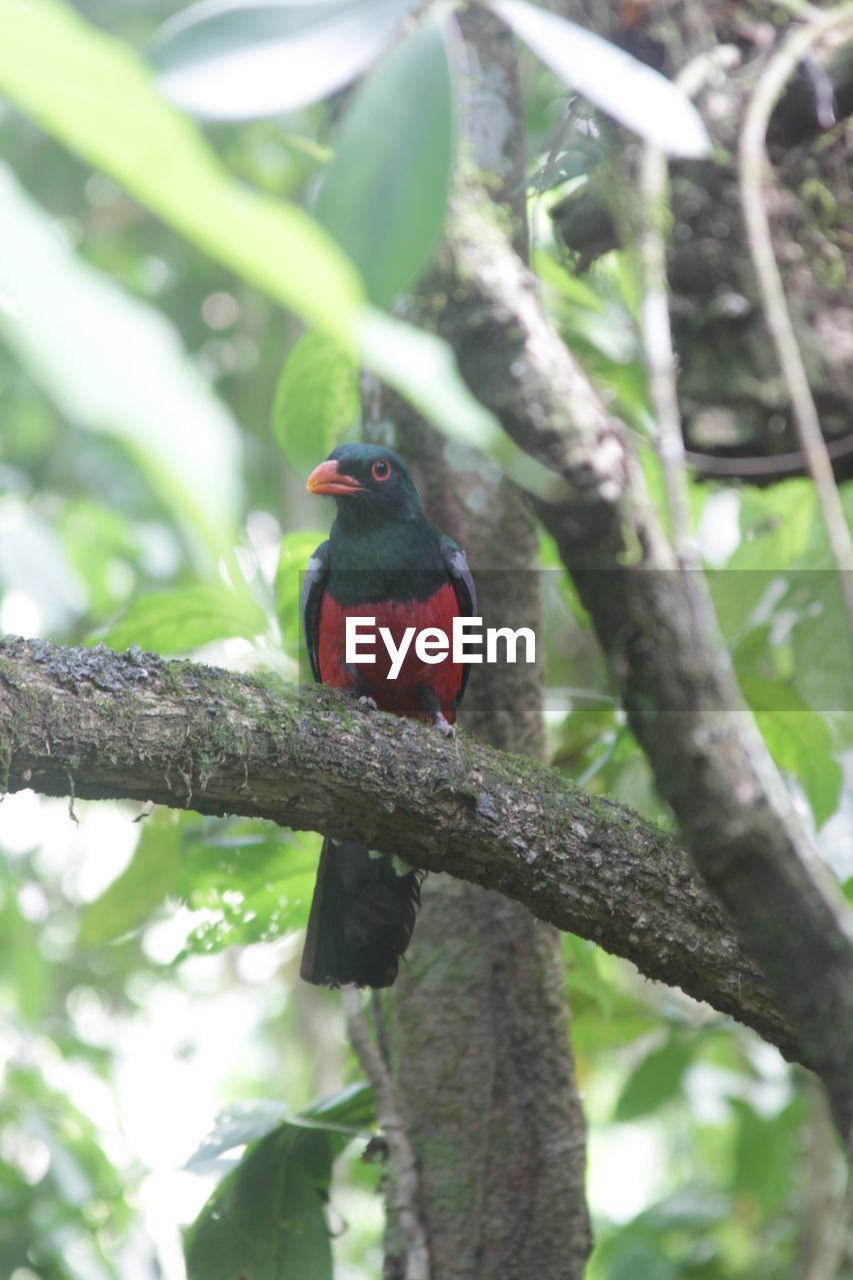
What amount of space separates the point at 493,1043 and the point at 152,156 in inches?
147

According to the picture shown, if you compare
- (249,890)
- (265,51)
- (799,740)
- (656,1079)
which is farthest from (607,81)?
(656,1079)

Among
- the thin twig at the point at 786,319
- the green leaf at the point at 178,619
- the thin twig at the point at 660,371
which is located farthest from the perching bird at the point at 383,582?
the thin twig at the point at 660,371

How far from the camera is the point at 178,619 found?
3840 mm

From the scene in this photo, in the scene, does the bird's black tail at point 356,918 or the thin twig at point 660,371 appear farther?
the bird's black tail at point 356,918

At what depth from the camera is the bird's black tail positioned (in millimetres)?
3738

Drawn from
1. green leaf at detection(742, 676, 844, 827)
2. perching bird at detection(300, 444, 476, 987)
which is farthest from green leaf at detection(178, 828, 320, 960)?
green leaf at detection(742, 676, 844, 827)

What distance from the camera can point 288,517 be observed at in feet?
27.8

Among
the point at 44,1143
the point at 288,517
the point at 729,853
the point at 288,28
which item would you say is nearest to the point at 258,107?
the point at 288,28

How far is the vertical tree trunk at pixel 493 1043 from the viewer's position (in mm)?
3801

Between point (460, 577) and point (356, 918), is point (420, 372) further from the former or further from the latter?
point (460, 577)

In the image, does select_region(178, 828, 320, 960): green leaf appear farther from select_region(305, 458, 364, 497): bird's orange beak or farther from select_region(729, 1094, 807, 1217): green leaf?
select_region(729, 1094, 807, 1217): green leaf

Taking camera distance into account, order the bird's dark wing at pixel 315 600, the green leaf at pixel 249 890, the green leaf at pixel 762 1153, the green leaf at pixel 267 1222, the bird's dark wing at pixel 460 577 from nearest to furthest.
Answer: the green leaf at pixel 267 1222 → the green leaf at pixel 249 890 → the bird's dark wing at pixel 460 577 → the bird's dark wing at pixel 315 600 → the green leaf at pixel 762 1153

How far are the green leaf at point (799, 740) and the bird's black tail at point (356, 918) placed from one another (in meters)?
1.15

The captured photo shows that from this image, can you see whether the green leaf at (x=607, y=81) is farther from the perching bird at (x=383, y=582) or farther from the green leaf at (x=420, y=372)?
the perching bird at (x=383, y=582)
